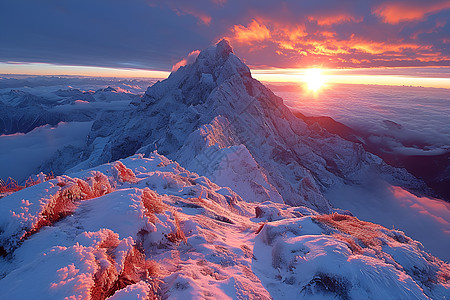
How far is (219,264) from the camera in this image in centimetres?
654

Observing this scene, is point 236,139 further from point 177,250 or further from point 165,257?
point 165,257

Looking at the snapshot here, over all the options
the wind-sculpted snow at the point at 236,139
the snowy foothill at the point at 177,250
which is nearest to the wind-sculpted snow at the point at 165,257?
the snowy foothill at the point at 177,250

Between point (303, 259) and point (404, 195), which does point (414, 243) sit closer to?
point (303, 259)

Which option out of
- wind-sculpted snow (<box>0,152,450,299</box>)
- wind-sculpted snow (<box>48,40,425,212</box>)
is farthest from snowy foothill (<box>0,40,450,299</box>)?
wind-sculpted snow (<box>48,40,425,212</box>)

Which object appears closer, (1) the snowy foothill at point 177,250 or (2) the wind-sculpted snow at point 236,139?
(1) the snowy foothill at point 177,250

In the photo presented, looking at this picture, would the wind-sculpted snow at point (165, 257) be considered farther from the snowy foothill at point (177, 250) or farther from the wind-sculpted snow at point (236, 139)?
the wind-sculpted snow at point (236, 139)

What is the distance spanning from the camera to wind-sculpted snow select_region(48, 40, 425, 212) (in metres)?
35.2

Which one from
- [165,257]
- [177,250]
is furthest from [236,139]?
[165,257]

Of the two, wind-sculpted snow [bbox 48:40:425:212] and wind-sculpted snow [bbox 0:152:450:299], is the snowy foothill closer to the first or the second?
wind-sculpted snow [bbox 0:152:450:299]

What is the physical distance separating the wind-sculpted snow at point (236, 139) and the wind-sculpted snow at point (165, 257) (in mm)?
21901

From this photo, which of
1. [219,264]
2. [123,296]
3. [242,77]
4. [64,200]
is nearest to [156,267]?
[123,296]

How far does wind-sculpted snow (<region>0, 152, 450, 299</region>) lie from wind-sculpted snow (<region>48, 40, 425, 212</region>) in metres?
21.9

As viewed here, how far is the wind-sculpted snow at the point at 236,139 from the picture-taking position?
115 ft

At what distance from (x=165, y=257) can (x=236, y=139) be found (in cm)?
5315
